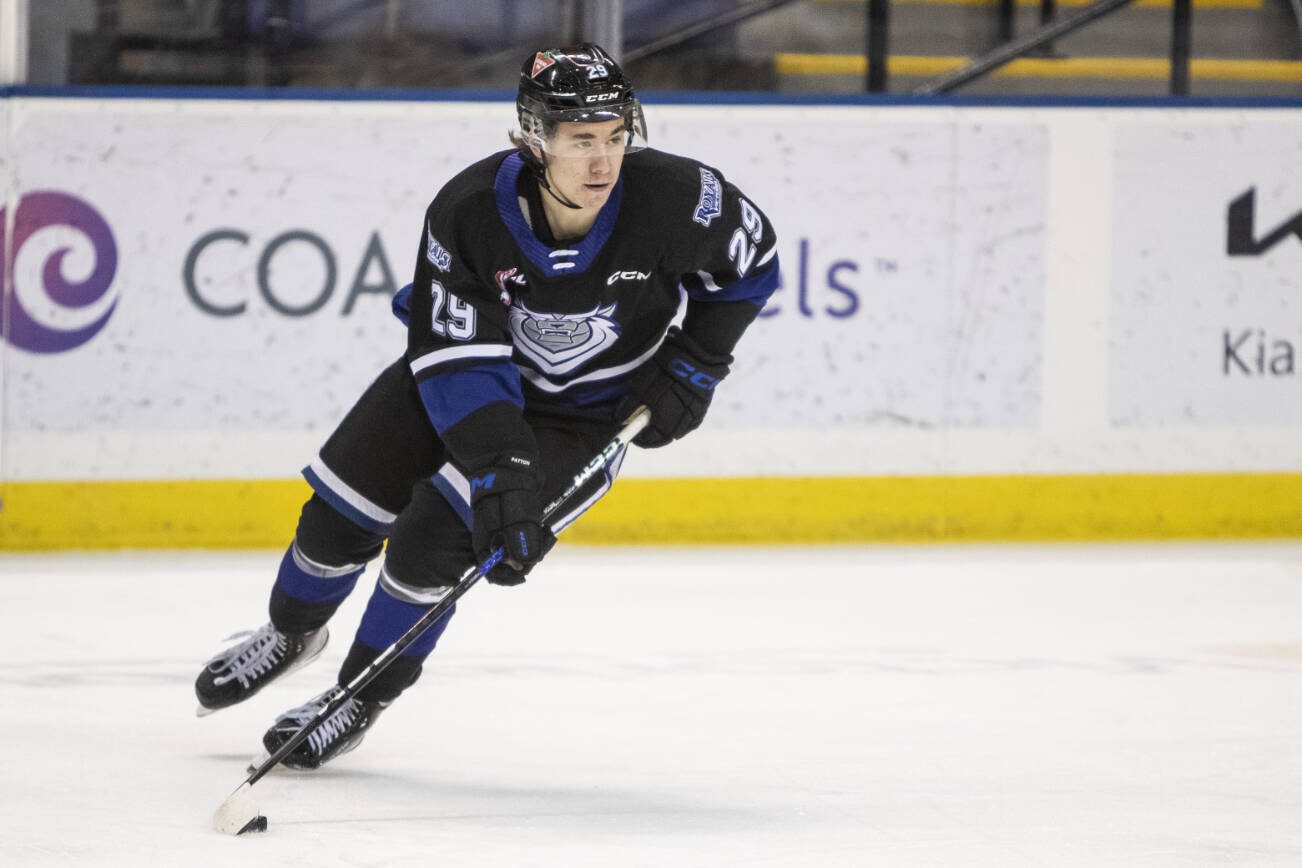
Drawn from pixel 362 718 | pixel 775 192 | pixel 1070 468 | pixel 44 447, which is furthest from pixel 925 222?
pixel 362 718

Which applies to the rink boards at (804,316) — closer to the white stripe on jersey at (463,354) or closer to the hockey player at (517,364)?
the hockey player at (517,364)

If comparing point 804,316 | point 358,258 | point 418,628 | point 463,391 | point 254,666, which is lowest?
point 254,666

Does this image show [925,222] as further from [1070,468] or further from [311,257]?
[311,257]

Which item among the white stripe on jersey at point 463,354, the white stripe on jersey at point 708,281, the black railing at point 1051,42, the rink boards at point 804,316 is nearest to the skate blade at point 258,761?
the white stripe on jersey at point 463,354

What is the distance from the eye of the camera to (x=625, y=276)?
263 centimetres

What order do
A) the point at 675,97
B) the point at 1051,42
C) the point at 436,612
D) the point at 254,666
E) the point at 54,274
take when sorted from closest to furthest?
the point at 436,612 < the point at 254,666 < the point at 54,274 < the point at 675,97 < the point at 1051,42

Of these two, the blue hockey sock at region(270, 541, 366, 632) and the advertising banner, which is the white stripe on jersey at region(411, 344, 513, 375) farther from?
the advertising banner

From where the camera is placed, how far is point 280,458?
4.84 m

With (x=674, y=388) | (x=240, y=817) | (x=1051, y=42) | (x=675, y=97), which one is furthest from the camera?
(x=1051, y=42)

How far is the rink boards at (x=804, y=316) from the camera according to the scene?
4.75 m

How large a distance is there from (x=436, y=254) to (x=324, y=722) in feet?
2.27

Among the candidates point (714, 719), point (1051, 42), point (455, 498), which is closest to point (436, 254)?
point (455, 498)

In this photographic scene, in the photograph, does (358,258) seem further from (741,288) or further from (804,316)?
(741,288)

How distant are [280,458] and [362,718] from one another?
7.16ft
